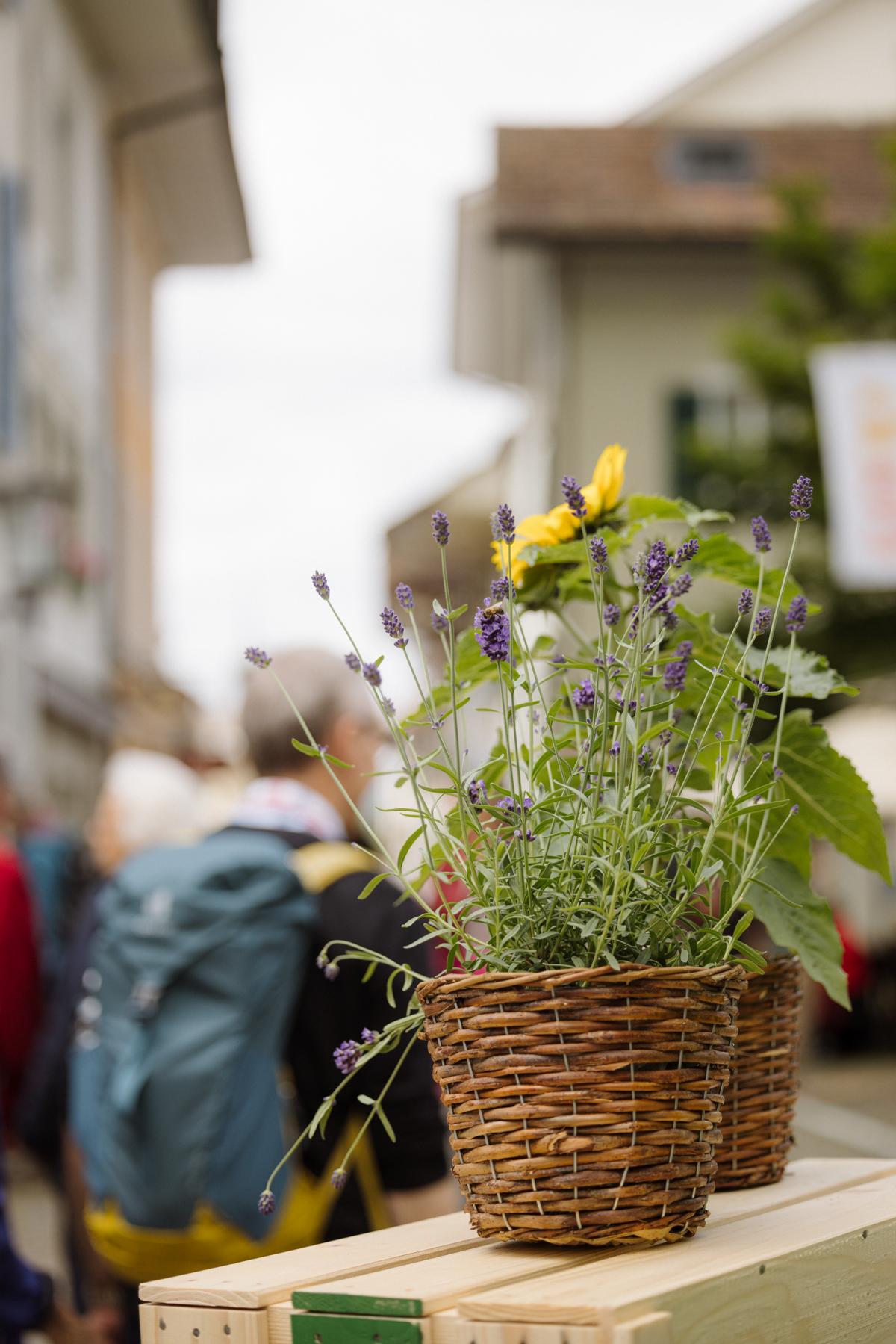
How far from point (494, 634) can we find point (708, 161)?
16.9 metres

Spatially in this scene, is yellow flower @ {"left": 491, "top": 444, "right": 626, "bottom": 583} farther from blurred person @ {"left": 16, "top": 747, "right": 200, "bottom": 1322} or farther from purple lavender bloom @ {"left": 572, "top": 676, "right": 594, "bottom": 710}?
blurred person @ {"left": 16, "top": 747, "right": 200, "bottom": 1322}

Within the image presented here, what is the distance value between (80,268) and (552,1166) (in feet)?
55.6

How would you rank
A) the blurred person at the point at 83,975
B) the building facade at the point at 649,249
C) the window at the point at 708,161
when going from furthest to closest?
the window at the point at 708,161
the building facade at the point at 649,249
the blurred person at the point at 83,975

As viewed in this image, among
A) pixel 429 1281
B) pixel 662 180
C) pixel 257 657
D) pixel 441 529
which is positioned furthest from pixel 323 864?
pixel 662 180

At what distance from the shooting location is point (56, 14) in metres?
17.0

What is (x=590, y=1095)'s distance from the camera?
137 cm

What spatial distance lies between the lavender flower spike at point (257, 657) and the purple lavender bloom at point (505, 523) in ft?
0.83

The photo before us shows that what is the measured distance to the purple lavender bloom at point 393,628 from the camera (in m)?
A: 1.56

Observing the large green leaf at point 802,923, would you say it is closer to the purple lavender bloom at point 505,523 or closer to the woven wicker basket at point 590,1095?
the woven wicker basket at point 590,1095

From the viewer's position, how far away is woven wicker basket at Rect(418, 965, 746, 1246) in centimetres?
137

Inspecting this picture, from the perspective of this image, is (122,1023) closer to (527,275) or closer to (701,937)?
(701,937)

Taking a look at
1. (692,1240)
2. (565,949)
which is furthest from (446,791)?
(692,1240)

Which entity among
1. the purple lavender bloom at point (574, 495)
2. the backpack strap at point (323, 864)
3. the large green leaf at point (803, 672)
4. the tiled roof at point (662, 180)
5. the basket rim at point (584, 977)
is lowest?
the backpack strap at point (323, 864)

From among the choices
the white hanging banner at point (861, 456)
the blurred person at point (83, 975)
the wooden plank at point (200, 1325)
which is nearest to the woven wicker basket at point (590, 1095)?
the wooden plank at point (200, 1325)
